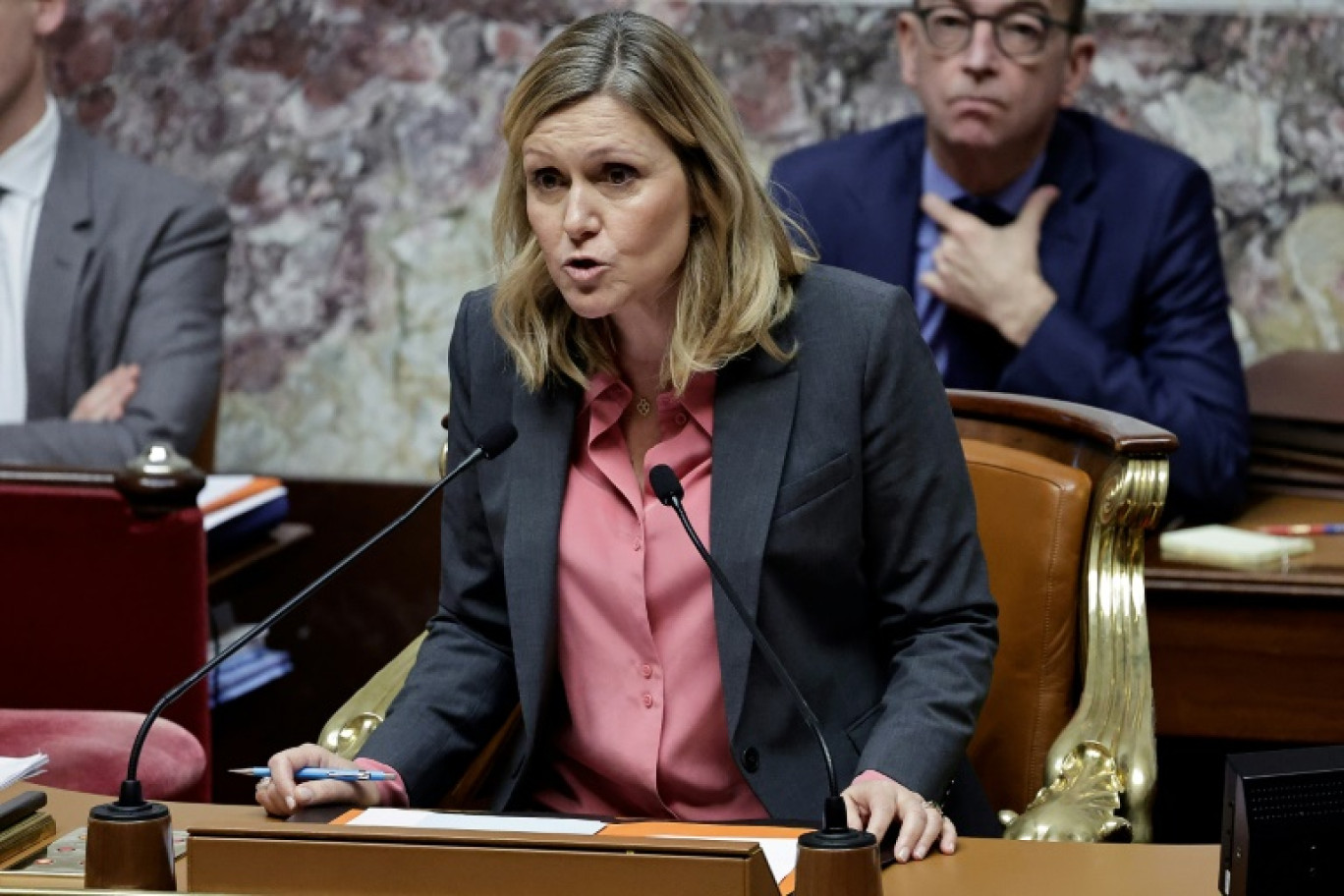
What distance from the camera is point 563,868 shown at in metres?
1.39

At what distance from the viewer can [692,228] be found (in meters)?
2.08

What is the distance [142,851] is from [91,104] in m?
2.75

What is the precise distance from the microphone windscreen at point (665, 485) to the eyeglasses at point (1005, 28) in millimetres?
1687

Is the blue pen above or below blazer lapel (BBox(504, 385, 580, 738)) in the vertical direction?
below

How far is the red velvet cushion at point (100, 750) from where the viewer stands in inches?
94.3

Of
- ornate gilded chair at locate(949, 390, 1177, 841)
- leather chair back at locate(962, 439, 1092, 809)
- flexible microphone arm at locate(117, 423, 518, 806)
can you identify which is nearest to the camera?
flexible microphone arm at locate(117, 423, 518, 806)

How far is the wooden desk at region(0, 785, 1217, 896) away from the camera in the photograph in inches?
61.0

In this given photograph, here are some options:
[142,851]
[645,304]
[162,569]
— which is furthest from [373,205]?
[142,851]

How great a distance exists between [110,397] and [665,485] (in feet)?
6.76

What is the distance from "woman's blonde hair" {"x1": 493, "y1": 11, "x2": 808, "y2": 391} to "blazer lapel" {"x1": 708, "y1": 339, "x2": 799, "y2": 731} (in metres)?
0.04

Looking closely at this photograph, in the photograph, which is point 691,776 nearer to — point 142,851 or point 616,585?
point 616,585

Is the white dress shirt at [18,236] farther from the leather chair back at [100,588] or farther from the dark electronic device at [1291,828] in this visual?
the dark electronic device at [1291,828]

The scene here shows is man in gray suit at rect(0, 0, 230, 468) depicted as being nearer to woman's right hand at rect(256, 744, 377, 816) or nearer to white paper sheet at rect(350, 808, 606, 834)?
woman's right hand at rect(256, 744, 377, 816)

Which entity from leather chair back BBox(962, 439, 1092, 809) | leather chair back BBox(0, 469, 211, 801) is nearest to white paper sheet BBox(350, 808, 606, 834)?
leather chair back BBox(962, 439, 1092, 809)
